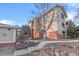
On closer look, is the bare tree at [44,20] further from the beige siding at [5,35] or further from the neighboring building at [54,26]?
the beige siding at [5,35]

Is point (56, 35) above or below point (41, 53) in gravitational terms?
above

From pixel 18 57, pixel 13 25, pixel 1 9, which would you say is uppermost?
pixel 1 9

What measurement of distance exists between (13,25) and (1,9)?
180mm

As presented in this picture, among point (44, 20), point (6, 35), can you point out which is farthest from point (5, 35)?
point (44, 20)

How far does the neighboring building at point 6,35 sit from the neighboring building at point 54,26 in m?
0.18

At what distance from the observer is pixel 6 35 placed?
171cm

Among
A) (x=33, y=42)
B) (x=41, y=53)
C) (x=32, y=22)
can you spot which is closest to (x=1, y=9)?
(x=32, y=22)

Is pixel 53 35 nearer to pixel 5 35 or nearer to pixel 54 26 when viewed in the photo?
pixel 54 26

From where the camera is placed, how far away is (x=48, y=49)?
1717mm

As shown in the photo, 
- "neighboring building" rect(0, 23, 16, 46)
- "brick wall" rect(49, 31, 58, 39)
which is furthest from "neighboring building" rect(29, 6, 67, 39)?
"neighboring building" rect(0, 23, 16, 46)

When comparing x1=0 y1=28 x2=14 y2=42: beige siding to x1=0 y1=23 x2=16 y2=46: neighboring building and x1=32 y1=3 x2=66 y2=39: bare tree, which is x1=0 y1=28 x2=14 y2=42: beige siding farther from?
x1=32 y1=3 x2=66 y2=39: bare tree

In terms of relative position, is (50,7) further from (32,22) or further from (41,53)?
(41,53)

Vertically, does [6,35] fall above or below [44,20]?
below

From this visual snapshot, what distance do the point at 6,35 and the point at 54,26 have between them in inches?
17.3
